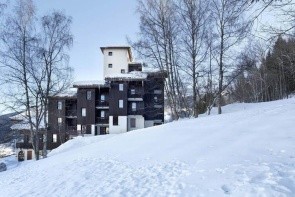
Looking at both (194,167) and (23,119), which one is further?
(23,119)

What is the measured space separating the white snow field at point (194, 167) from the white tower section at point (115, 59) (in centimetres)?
3780

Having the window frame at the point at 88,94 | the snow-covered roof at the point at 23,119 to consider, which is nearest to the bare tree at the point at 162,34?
the snow-covered roof at the point at 23,119

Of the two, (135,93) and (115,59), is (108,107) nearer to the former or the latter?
(135,93)

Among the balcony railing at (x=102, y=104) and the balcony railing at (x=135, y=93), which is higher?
the balcony railing at (x=135, y=93)

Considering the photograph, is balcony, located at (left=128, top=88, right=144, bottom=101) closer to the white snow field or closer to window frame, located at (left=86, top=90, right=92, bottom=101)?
window frame, located at (left=86, top=90, right=92, bottom=101)

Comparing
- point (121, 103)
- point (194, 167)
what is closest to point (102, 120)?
point (121, 103)

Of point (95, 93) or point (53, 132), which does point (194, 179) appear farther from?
point (53, 132)

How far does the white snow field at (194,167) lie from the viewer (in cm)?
729

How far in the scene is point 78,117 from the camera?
151 feet

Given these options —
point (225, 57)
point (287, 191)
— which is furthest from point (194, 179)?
point (225, 57)

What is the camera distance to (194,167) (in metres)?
8.89

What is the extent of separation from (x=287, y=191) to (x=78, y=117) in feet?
135

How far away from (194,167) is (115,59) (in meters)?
44.1

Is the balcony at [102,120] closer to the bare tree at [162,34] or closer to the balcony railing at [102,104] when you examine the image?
the balcony railing at [102,104]
